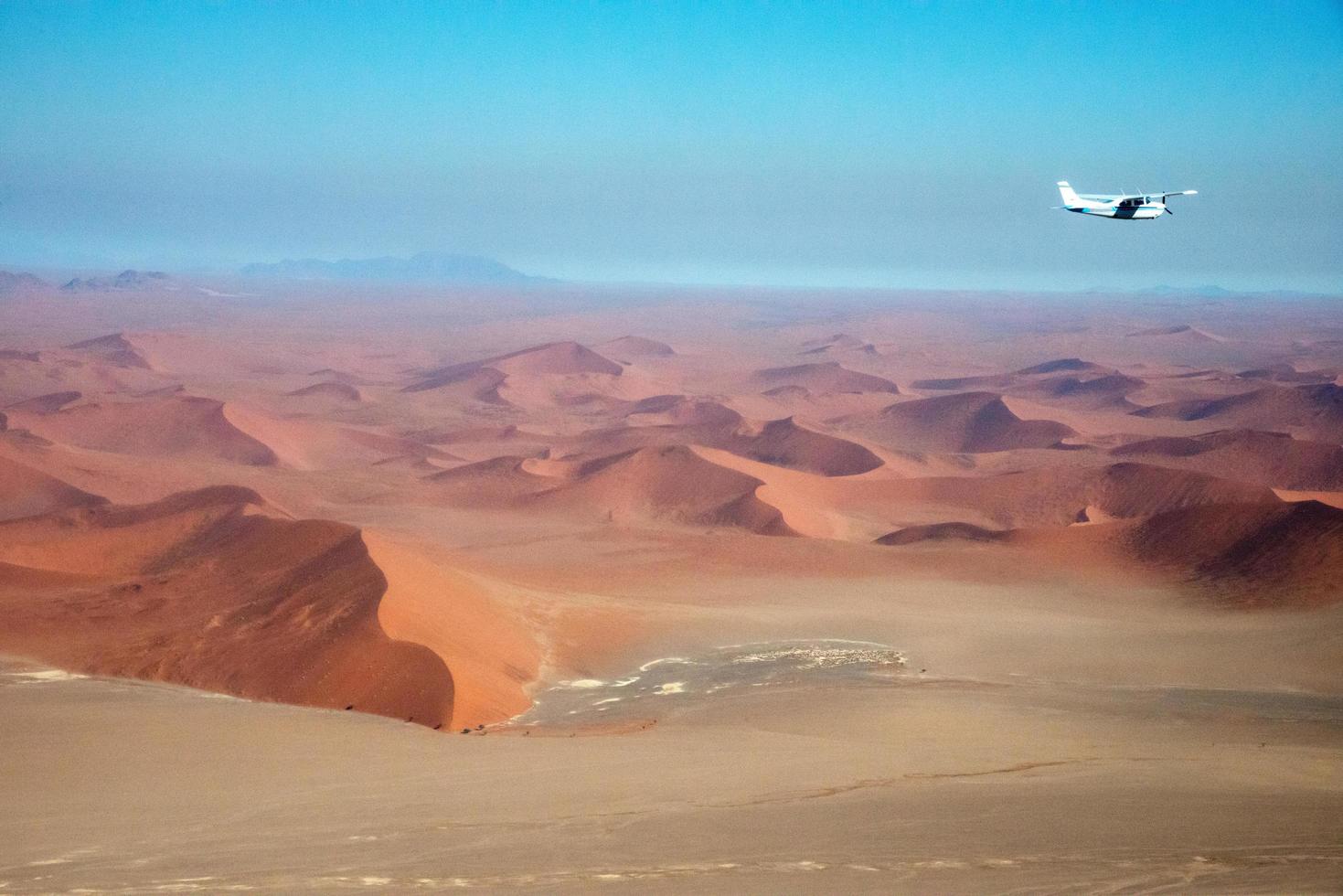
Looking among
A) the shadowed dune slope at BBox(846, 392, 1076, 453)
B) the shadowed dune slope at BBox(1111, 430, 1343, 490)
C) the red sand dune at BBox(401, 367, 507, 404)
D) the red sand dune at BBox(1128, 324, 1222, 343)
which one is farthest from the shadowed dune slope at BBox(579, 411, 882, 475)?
the red sand dune at BBox(1128, 324, 1222, 343)

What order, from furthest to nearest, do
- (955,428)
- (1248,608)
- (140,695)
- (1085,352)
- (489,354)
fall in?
1. (1085,352)
2. (489,354)
3. (955,428)
4. (1248,608)
5. (140,695)

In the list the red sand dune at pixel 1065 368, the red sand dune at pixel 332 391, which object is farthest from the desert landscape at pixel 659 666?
the red sand dune at pixel 1065 368

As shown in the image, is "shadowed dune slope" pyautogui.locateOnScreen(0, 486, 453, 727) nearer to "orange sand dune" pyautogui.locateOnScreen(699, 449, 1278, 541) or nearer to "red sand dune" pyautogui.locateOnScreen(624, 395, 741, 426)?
"orange sand dune" pyautogui.locateOnScreen(699, 449, 1278, 541)

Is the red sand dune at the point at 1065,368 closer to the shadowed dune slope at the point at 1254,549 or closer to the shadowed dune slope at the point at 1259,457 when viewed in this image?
the shadowed dune slope at the point at 1259,457

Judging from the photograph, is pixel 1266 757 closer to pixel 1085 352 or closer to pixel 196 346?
pixel 196 346

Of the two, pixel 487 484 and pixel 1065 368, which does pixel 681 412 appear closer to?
pixel 487 484

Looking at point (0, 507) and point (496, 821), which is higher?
point (496, 821)

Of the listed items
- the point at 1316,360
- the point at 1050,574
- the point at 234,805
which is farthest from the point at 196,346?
the point at 1316,360

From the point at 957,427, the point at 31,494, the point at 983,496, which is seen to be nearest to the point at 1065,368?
the point at 957,427
